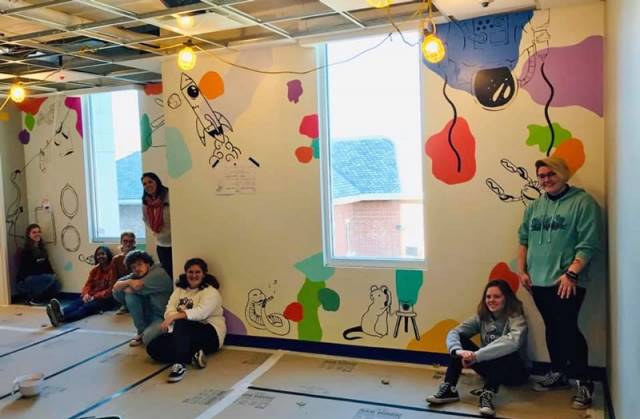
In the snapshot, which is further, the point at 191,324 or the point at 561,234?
the point at 191,324

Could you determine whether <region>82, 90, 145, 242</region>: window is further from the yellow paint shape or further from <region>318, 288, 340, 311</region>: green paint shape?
the yellow paint shape

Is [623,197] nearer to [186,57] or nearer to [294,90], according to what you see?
[294,90]

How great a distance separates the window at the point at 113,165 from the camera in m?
6.26

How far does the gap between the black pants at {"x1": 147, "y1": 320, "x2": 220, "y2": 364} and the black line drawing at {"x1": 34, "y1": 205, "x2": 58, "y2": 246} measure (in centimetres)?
321

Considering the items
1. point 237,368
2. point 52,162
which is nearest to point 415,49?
point 237,368

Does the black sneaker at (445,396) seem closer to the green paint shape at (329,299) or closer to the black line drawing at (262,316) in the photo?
the green paint shape at (329,299)

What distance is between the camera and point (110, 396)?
3631mm

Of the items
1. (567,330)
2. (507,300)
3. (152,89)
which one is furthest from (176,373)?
(152,89)

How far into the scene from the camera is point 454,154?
12.4 feet

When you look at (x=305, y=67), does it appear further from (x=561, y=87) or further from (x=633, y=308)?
(x=633, y=308)

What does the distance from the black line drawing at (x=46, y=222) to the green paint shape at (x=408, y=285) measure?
4.60 m

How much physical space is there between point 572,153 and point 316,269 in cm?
194

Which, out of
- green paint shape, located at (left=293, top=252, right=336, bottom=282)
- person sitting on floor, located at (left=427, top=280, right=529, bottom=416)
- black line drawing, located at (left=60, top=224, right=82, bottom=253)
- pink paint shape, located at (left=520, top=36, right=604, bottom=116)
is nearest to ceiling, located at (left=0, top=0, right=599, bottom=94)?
pink paint shape, located at (left=520, top=36, right=604, bottom=116)

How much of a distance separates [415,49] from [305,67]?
0.82 meters
